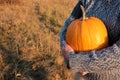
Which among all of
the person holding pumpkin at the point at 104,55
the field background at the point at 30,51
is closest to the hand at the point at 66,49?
the person holding pumpkin at the point at 104,55

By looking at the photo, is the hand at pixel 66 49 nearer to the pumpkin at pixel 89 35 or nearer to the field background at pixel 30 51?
the pumpkin at pixel 89 35

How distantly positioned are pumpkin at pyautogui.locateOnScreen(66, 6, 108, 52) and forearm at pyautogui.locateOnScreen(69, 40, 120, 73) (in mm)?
110

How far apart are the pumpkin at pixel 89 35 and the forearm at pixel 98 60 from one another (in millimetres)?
110

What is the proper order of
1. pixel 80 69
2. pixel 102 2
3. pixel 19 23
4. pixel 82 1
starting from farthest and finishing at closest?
1. pixel 19 23
2. pixel 82 1
3. pixel 102 2
4. pixel 80 69

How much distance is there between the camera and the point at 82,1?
3.18 metres

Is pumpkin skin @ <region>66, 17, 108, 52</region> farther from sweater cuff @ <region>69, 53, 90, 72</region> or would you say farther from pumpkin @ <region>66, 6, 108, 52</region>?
sweater cuff @ <region>69, 53, 90, 72</region>

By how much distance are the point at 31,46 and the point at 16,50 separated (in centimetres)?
30

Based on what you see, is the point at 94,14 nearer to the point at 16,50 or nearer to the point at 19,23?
the point at 16,50

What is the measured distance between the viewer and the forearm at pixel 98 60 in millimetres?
2512

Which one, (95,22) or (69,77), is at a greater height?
(95,22)

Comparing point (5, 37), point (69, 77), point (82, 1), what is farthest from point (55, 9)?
point (82, 1)

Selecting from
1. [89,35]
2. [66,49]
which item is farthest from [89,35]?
[66,49]

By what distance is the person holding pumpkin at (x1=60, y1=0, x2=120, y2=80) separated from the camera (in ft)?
8.29

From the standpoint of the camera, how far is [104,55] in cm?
253
